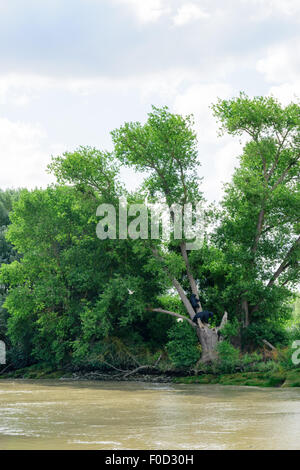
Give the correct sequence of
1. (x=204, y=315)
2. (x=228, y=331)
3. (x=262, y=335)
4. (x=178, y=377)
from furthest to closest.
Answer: (x=262, y=335), (x=204, y=315), (x=228, y=331), (x=178, y=377)

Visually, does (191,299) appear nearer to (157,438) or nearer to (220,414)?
(220,414)

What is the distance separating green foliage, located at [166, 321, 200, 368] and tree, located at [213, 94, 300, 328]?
3110 millimetres

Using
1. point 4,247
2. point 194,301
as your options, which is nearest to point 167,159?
point 194,301

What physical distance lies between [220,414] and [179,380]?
14.0 metres

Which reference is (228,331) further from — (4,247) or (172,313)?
(4,247)

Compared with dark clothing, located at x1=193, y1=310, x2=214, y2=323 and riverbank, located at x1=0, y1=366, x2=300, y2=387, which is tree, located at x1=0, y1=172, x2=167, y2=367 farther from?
dark clothing, located at x1=193, y1=310, x2=214, y2=323

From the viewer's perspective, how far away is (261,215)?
30.2 metres

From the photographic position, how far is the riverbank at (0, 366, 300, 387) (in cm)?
2372

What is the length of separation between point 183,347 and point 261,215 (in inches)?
323

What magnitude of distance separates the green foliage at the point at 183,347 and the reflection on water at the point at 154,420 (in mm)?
6912

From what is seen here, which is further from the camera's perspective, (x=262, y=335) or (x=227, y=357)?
(x=262, y=335)

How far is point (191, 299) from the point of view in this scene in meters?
30.1

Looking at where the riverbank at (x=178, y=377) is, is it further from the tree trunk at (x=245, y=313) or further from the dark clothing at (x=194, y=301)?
the tree trunk at (x=245, y=313)
